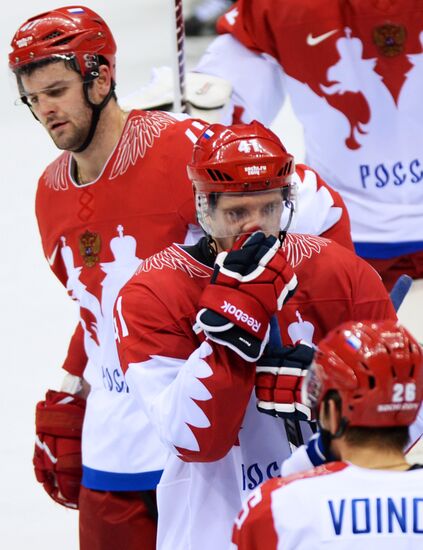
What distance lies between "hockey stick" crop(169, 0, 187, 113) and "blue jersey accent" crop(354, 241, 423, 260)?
20.5 inches

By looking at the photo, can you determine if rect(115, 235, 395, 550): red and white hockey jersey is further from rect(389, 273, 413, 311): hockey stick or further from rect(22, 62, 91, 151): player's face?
rect(22, 62, 91, 151): player's face

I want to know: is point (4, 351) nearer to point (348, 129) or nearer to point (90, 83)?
point (348, 129)

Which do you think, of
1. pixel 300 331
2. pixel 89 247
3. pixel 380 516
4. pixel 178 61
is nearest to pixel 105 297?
pixel 89 247

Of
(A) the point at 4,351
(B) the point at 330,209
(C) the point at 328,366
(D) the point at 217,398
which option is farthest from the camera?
(A) the point at 4,351

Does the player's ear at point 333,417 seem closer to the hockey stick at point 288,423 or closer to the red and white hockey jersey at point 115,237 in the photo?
the hockey stick at point 288,423

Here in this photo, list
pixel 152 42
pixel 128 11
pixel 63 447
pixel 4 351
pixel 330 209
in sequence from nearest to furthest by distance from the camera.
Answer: pixel 330 209 → pixel 63 447 → pixel 4 351 → pixel 152 42 → pixel 128 11

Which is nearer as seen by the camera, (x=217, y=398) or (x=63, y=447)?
(x=217, y=398)

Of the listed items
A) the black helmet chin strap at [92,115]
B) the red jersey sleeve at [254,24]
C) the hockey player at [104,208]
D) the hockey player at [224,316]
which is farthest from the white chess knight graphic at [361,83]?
the hockey player at [224,316]

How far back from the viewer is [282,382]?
88.9 inches

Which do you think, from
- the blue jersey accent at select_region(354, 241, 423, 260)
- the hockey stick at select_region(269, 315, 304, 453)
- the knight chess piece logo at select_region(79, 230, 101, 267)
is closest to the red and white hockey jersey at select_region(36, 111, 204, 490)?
the knight chess piece logo at select_region(79, 230, 101, 267)

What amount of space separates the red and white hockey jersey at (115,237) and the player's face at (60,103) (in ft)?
0.27

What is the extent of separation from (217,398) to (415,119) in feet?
4.75

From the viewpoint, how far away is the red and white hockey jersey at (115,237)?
2.86 metres

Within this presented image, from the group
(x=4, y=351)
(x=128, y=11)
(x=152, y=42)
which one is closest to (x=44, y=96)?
(x=4, y=351)
